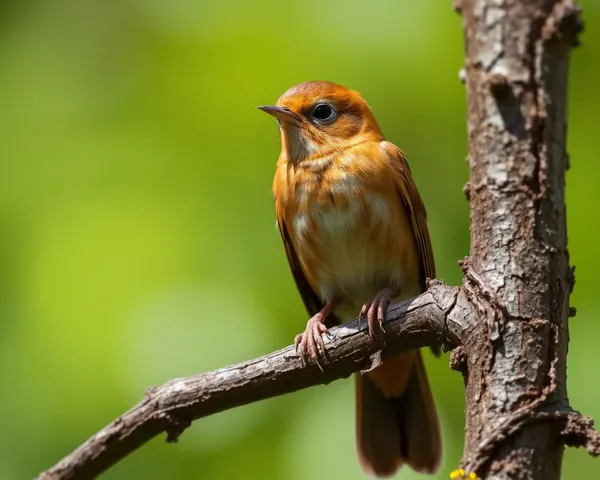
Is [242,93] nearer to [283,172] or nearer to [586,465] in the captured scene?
[283,172]

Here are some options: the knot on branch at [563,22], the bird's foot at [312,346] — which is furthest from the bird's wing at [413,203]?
the knot on branch at [563,22]

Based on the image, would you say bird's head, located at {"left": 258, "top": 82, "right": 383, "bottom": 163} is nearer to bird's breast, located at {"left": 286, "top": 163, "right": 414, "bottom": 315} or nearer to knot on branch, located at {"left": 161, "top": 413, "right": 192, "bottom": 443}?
bird's breast, located at {"left": 286, "top": 163, "right": 414, "bottom": 315}

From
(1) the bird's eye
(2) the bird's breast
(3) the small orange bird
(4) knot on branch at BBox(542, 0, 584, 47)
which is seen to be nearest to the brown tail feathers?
(3) the small orange bird

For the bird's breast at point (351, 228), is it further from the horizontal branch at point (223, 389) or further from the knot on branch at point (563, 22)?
the knot on branch at point (563, 22)

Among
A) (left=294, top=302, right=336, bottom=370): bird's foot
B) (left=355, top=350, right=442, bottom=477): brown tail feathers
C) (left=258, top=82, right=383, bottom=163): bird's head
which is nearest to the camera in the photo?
(left=294, top=302, right=336, bottom=370): bird's foot

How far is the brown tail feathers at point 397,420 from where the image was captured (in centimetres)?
500

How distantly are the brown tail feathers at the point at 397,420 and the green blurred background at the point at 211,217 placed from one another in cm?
10

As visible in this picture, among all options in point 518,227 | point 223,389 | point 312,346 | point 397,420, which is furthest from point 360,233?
point 518,227

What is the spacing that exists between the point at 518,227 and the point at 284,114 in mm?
2152

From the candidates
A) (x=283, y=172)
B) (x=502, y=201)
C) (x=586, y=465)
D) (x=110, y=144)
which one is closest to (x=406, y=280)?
(x=283, y=172)

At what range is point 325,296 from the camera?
5273 millimetres

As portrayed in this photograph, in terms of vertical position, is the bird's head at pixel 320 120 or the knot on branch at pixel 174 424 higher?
the bird's head at pixel 320 120

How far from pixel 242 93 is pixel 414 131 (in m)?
0.97

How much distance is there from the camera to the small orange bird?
4730mm
